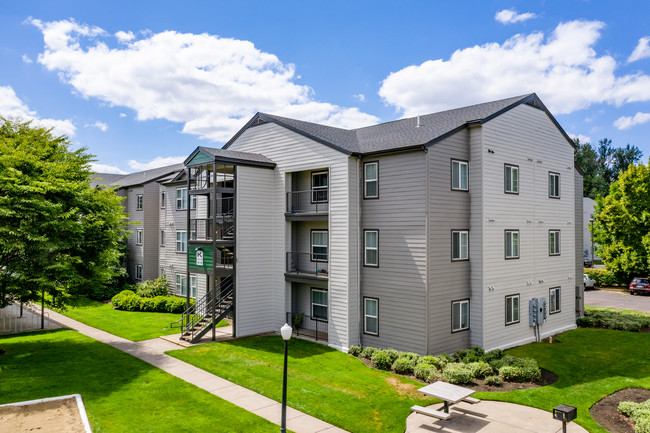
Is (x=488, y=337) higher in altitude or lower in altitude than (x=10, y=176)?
lower

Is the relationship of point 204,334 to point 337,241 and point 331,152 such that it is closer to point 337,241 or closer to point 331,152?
point 337,241

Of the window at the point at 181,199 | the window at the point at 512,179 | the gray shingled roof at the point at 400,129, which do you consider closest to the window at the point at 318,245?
the gray shingled roof at the point at 400,129

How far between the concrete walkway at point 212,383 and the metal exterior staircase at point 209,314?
101 centimetres

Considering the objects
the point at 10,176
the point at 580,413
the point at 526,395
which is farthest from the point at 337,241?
the point at 10,176

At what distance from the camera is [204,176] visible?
27.0m

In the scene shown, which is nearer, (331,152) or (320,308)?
(331,152)

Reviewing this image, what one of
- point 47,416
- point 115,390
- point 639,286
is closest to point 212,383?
point 115,390

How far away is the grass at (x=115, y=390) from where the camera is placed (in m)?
12.4

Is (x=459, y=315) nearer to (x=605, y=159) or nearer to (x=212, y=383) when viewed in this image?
(x=212, y=383)

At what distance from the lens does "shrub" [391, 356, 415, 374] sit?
1678 centimetres

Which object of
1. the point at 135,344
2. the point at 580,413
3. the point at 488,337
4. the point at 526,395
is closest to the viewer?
the point at 580,413

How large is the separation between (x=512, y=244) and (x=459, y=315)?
4.54m

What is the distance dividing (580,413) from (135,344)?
17952 millimetres

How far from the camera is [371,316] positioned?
19859 mm
